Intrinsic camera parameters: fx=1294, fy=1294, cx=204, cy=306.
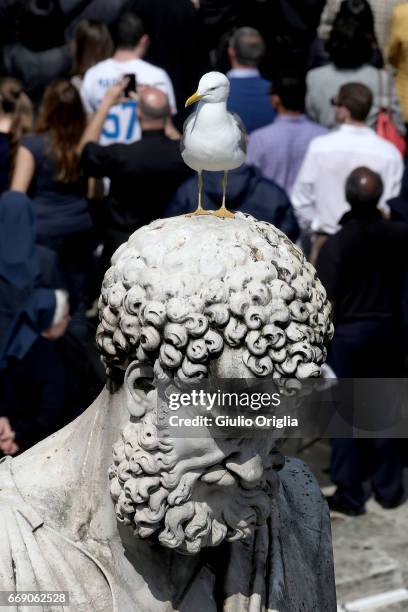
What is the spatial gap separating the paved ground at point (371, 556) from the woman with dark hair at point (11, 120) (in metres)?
2.98

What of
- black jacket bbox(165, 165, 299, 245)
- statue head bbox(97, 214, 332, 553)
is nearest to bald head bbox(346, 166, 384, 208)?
black jacket bbox(165, 165, 299, 245)

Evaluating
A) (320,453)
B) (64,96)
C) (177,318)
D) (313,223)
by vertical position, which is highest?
(177,318)

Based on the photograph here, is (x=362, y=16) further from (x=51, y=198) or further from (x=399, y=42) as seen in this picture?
(x=51, y=198)

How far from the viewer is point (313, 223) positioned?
8.92 metres

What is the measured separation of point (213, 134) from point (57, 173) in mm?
5404

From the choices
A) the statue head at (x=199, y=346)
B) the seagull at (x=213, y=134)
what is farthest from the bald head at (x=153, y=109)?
the statue head at (x=199, y=346)

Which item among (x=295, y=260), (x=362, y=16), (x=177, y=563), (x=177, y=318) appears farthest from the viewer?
(x=362, y=16)

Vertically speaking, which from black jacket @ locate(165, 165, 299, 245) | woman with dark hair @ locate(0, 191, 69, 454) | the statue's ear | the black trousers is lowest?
the black trousers

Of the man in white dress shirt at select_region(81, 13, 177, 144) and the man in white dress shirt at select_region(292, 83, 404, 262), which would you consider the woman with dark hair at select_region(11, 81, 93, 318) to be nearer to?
the man in white dress shirt at select_region(81, 13, 177, 144)

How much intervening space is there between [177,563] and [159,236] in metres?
0.72

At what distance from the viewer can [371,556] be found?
23.2 feet

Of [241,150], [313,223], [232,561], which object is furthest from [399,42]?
[232,561]

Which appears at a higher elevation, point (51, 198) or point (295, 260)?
point (295, 260)

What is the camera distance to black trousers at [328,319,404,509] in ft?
25.5
